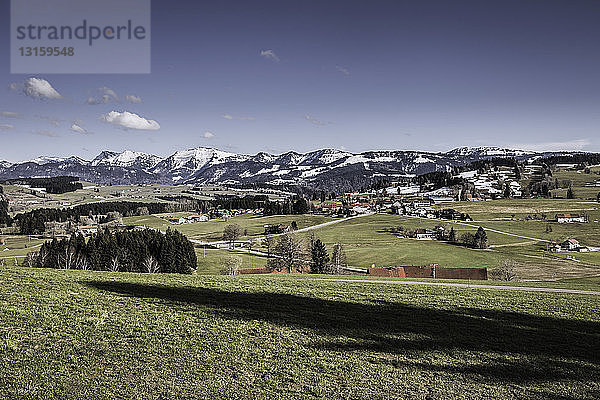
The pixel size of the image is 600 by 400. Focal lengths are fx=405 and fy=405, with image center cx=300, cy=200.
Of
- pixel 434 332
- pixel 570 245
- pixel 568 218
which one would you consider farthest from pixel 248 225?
pixel 434 332

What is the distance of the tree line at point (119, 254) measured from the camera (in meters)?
66.3

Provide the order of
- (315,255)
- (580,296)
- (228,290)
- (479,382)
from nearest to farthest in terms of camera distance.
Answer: (479,382) < (228,290) < (580,296) < (315,255)

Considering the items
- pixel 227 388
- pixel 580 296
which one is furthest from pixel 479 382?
pixel 580 296

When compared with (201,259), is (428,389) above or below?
above

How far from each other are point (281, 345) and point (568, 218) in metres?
161

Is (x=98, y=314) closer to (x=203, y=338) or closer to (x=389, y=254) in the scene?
(x=203, y=338)

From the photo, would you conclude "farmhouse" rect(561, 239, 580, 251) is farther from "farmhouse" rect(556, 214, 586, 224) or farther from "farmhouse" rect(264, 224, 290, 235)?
"farmhouse" rect(264, 224, 290, 235)

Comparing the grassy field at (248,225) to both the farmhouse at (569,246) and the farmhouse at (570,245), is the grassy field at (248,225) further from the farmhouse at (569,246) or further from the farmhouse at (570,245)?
the farmhouse at (570,245)

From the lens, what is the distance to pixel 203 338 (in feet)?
42.0

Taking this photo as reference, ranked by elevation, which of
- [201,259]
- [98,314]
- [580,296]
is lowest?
[201,259]

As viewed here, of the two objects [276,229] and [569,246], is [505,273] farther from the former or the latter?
[276,229]

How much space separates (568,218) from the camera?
468ft

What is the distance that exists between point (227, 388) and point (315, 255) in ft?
226

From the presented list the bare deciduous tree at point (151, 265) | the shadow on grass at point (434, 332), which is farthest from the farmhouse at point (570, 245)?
the shadow on grass at point (434, 332)
